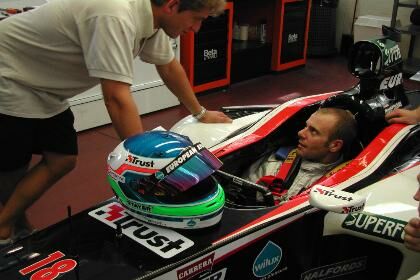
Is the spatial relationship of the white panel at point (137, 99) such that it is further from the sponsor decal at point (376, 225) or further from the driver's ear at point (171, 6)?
the sponsor decal at point (376, 225)

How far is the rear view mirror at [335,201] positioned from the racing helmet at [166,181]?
292mm

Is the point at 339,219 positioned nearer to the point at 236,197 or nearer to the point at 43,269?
the point at 236,197

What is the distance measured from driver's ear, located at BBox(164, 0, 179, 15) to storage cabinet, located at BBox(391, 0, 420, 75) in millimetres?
4701

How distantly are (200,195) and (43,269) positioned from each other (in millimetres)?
498

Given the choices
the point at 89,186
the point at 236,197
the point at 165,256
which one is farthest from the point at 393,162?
the point at 89,186

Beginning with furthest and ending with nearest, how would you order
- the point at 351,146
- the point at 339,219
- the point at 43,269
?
the point at 351,146
the point at 339,219
the point at 43,269

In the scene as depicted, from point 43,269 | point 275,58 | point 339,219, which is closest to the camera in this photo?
point 43,269

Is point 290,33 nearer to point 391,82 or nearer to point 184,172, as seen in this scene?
point 391,82

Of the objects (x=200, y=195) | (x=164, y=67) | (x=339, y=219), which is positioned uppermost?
(x=164, y=67)

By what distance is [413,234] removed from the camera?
162 cm

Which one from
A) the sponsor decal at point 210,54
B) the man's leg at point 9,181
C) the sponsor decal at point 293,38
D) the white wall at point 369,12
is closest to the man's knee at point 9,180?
the man's leg at point 9,181

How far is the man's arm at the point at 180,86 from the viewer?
91.7 inches

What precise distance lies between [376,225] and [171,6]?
108 centimetres

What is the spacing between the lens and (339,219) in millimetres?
1883
